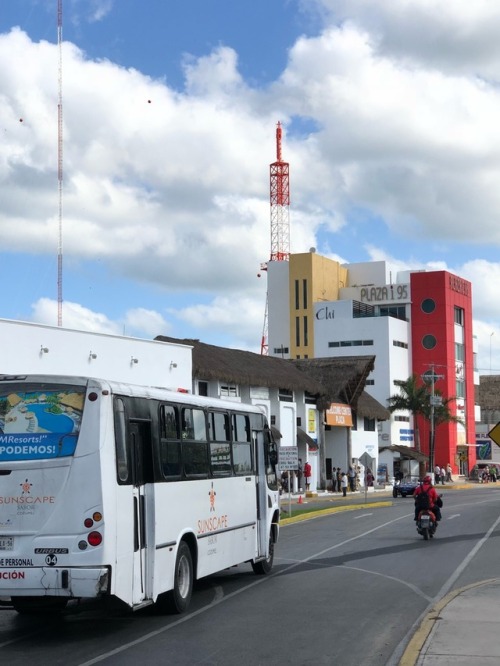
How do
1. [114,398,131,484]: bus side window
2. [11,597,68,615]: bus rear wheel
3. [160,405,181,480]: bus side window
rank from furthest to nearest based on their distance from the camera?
1. [160,405,181,480]: bus side window
2. [114,398,131,484]: bus side window
3. [11,597,68,615]: bus rear wheel

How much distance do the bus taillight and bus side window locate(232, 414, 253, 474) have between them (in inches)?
211

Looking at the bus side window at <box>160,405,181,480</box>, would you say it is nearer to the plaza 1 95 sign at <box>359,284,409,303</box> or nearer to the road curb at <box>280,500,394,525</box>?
the road curb at <box>280,500,394,525</box>

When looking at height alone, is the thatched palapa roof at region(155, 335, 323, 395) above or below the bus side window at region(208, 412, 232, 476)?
above

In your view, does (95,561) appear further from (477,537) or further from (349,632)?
(477,537)

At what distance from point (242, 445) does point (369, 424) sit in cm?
6191

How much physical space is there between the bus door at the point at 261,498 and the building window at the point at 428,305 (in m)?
86.0

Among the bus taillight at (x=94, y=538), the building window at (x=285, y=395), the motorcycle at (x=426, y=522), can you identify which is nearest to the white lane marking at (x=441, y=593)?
the motorcycle at (x=426, y=522)

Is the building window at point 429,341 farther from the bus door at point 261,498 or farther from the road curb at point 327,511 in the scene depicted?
the bus door at point 261,498

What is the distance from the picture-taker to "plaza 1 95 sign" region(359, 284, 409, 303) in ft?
338

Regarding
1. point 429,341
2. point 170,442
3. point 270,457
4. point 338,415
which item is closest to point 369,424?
point 338,415

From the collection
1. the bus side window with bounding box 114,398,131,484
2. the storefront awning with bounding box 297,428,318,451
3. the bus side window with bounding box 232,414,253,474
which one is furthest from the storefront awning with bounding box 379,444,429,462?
the bus side window with bounding box 114,398,131,484

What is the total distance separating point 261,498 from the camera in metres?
17.5

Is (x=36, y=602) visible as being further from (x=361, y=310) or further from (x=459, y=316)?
→ (x=459, y=316)

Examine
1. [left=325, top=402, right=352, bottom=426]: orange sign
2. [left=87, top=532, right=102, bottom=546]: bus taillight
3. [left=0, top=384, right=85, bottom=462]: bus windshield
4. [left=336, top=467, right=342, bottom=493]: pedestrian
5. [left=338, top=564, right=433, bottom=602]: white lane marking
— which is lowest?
[left=336, top=467, right=342, bottom=493]: pedestrian
